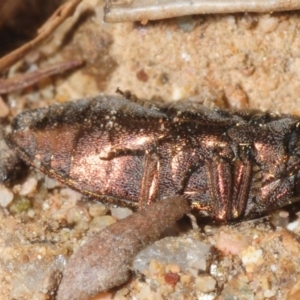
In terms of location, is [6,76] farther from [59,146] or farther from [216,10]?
[216,10]

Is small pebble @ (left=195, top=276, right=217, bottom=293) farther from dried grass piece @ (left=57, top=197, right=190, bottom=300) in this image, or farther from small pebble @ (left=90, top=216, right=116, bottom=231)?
small pebble @ (left=90, top=216, right=116, bottom=231)

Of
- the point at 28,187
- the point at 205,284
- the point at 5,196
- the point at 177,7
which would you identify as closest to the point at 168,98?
the point at 177,7

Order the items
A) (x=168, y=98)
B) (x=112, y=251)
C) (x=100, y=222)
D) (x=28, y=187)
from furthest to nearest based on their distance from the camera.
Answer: (x=168, y=98) → (x=28, y=187) → (x=100, y=222) → (x=112, y=251)

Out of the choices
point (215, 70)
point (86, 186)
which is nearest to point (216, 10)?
point (215, 70)

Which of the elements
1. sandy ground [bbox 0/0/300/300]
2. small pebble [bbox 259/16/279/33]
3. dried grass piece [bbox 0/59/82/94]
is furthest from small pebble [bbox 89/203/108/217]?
small pebble [bbox 259/16/279/33]

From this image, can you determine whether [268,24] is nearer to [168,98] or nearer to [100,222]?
[168,98]
